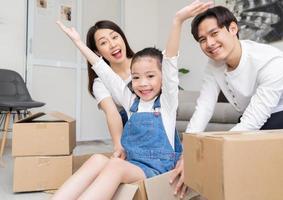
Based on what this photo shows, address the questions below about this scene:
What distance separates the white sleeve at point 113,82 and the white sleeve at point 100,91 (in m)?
0.07

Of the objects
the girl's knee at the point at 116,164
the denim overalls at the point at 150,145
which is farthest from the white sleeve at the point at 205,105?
the girl's knee at the point at 116,164

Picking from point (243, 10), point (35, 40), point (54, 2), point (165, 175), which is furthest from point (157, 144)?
point (54, 2)

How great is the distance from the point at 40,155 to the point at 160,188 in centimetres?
89

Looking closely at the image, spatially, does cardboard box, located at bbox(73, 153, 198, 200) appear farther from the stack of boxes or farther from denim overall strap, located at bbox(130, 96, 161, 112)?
the stack of boxes

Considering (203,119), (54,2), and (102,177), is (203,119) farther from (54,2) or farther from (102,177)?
(54,2)

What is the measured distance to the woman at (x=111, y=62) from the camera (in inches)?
56.2

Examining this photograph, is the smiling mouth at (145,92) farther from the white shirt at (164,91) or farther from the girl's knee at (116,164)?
the girl's knee at (116,164)

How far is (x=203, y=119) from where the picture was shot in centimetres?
124

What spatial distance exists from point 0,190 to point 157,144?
1.03 m

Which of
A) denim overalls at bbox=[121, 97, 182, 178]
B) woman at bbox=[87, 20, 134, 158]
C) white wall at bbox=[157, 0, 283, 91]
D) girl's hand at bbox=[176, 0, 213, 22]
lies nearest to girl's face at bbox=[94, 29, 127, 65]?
woman at bbox=[87, 20, 134, 158]

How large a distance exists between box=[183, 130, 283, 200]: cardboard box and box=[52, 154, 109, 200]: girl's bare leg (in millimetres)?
460

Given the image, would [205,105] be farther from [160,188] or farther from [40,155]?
[40,155]

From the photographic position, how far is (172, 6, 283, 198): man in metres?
1.06

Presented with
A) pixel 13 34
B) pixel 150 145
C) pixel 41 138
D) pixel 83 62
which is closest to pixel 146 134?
pixel 150 145
